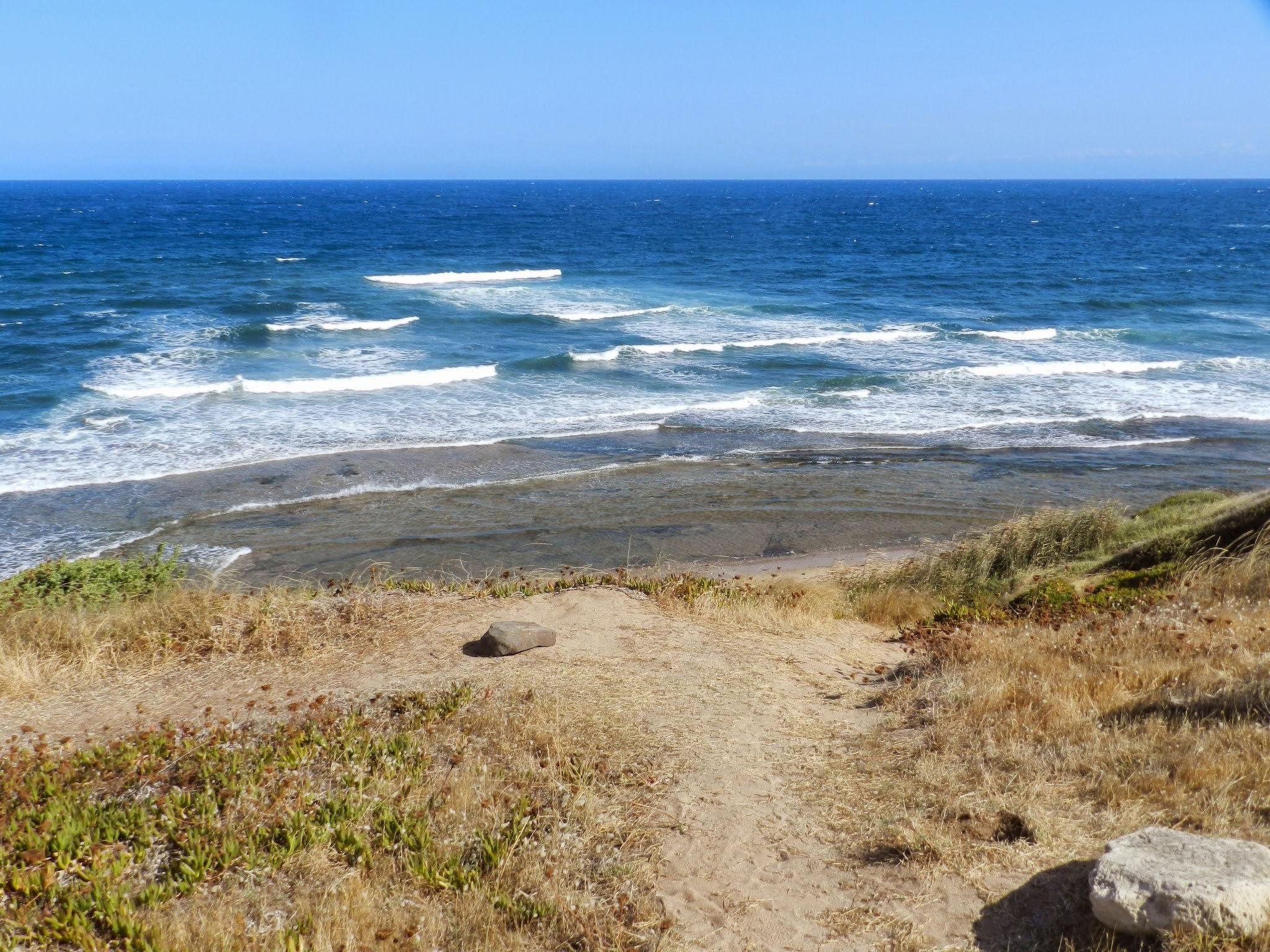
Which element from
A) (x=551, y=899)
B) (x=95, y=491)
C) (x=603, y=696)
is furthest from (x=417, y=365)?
(x=551, y=899)

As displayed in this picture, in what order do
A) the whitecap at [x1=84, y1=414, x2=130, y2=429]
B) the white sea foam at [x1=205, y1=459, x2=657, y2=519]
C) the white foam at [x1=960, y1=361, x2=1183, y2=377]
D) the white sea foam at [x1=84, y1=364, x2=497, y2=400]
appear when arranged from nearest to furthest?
1. the white sea foam at [x1=205, y1=459, x2=657, y2=519]
2. the whitecap at [x1=84, y1=414, x2=130, y2=429]
3. the white sea foam at [x1=84, y1=364, x2=497, y2=400]
4. the white foam at [x1=960, y1=361, x2=1183, y2=377]

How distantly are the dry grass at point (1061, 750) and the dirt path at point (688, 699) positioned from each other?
45 cm

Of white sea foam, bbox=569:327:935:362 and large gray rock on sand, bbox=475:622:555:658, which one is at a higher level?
white sea foam, bbox=569:327:935:362

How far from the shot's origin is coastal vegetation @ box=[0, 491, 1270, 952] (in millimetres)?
5012

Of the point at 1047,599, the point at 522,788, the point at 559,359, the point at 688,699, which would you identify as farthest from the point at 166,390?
the point at 522,788

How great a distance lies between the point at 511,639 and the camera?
8.84 metres

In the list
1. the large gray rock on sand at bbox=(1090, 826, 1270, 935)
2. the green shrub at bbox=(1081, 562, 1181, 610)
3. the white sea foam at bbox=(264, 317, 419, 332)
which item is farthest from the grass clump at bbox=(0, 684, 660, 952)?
the white sea foam at bbox=(264, 317, 419, 332)

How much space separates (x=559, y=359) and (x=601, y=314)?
391 inches

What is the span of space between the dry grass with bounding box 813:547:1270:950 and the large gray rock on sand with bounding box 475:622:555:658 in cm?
303

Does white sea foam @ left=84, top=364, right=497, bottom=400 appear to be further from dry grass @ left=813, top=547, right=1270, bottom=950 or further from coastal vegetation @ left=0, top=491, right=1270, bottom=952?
dry grass @ left=813, top=547, right=1270, bottom=950

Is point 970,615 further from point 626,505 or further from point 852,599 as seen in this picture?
point 626,505

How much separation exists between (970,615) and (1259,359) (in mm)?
28377

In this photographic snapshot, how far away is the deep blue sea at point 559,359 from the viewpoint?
20.8 m

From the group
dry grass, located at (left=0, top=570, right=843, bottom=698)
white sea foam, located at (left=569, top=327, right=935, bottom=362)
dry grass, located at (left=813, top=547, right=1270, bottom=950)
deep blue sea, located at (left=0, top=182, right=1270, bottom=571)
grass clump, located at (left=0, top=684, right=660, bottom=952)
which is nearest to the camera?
grass clump, located at (left=0, top=684, right=660, bottom=952)
